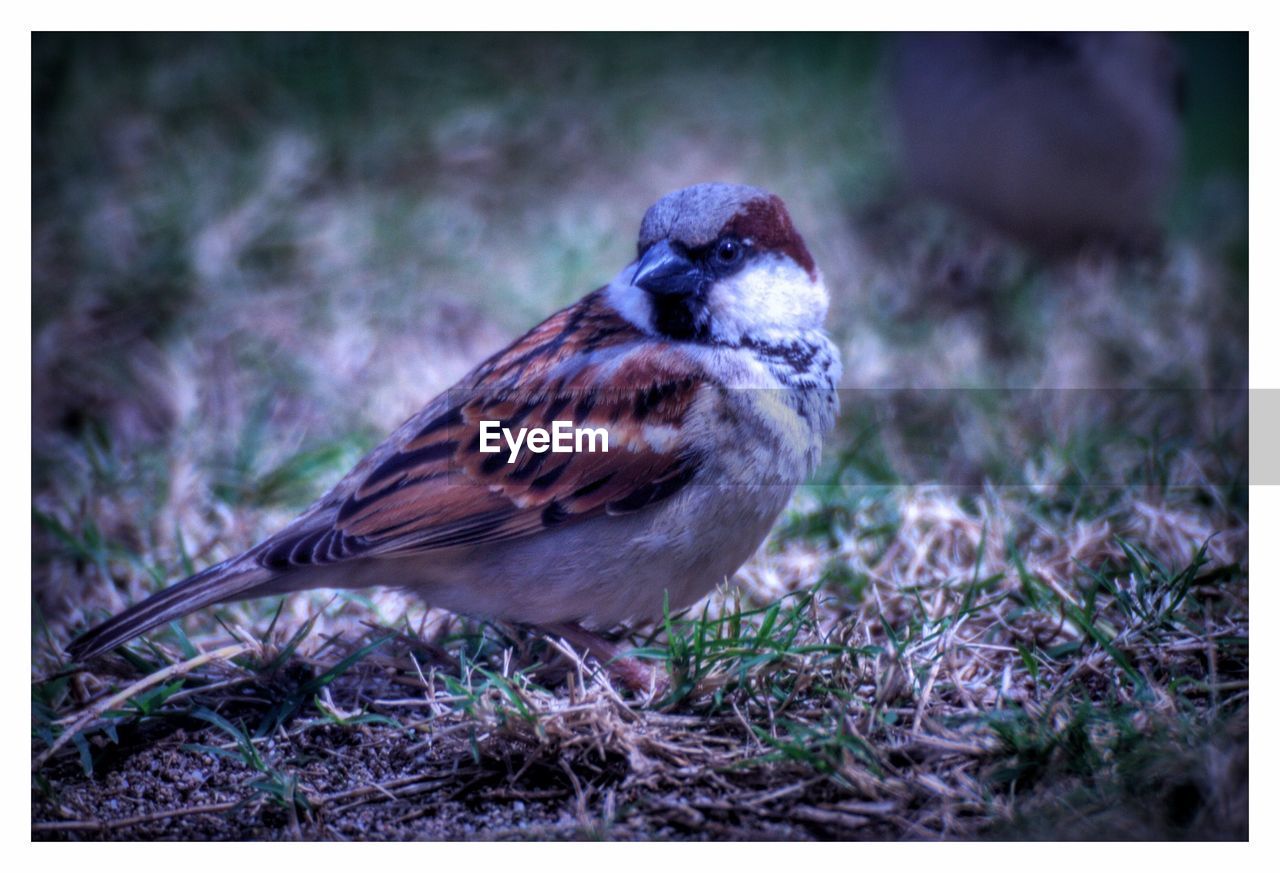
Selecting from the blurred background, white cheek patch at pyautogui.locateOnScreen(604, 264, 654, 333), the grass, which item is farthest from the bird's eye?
the blurred background

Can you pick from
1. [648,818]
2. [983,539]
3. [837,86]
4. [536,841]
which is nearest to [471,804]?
[536,841]

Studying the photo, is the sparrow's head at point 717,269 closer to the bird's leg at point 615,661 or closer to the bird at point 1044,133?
the bird's leg at point 615,661

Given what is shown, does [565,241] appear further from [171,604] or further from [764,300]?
[171,604]

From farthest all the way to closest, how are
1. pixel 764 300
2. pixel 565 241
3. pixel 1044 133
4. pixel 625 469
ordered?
1. pixel 565 241
2. pixel 1044 133
3. pixel 764 300
4. pixel 625 469

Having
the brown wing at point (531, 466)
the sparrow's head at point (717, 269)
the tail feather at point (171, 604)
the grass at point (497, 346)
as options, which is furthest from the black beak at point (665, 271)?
A: the tail feather at point (171, 604)

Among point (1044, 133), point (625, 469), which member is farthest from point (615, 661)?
point (1044, 133)

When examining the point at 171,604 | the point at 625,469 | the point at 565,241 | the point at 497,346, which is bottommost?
the point at 171,604

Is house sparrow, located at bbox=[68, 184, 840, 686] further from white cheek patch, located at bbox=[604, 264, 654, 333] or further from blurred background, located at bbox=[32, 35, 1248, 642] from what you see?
blurred background, located at bbox=[32, 35, 1248, 642]
